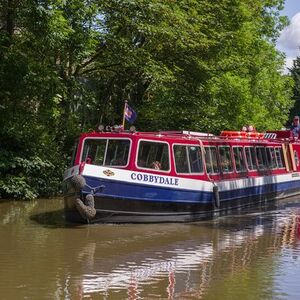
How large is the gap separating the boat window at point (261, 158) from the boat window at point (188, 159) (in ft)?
17.0

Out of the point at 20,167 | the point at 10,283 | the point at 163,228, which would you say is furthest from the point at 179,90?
the point at 10,283

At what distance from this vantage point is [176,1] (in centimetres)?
2300

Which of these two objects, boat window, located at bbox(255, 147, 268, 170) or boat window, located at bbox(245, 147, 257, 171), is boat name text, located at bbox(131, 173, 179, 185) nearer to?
boat window, located at bbox(245, 147, 257, 171)

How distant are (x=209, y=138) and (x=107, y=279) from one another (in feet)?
30.5

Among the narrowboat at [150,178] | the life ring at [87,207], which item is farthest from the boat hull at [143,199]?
the life ring at [87,207]

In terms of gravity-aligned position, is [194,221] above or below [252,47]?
Answer: below

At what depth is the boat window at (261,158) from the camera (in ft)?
69.2

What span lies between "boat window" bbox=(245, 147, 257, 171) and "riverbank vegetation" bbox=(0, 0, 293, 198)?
4.22m

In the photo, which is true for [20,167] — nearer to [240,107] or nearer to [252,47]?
[240,107]

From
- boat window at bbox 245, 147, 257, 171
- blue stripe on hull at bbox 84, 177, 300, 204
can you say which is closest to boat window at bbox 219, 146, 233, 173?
blue stripe on hull at bbox 84, 177, 300, 204

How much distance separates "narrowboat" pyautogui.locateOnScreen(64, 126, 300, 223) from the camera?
14102mm

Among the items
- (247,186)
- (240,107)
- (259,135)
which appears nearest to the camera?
(247,186)

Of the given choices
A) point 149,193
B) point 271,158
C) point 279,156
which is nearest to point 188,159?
point 149,193

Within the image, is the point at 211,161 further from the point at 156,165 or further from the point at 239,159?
the point at 156,165
